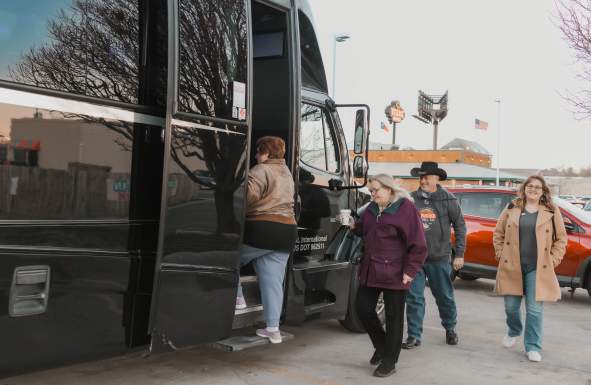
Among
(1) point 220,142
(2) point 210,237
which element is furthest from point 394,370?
(1) point 220,142

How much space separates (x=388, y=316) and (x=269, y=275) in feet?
3.56

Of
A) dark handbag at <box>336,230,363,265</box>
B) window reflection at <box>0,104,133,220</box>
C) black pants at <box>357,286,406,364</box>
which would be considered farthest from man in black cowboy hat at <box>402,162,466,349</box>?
window reflection at <box>0,104,133,220</box>

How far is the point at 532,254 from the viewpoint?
599cm

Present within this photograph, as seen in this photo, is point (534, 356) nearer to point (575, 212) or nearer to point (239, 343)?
point (239, 343)

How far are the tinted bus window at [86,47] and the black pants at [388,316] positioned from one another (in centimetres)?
247

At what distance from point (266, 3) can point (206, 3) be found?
92 cm

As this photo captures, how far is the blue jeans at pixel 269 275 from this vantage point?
5.02m

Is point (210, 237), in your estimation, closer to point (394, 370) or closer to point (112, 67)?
point (112, 67)

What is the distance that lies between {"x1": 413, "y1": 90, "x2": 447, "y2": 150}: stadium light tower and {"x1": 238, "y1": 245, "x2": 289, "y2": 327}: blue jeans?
76683mm

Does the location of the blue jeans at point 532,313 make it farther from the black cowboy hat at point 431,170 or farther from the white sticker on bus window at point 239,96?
the white sticker on bus window at point 239,96

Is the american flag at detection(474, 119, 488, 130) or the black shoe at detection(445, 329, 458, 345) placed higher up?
the american flag at detection(474, 119, 488, 130)

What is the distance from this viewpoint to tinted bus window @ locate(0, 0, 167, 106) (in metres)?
3.31

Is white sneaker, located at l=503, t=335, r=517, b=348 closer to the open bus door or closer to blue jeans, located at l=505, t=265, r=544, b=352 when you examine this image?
blue jeans, located at l=505, t=265, r=544, b=352

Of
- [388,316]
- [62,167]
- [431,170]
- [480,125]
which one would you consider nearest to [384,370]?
[388,316]
